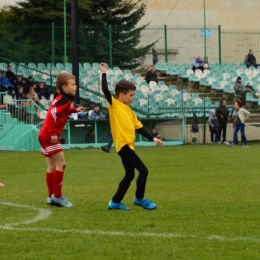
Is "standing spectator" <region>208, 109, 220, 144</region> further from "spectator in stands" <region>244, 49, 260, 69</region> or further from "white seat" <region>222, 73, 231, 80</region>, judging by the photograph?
"spectator in stands" <region>244, 49, 260, 69</region>

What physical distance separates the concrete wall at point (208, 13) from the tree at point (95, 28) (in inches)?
67.7

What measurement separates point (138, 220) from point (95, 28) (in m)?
33.9

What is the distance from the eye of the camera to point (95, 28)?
42.1m

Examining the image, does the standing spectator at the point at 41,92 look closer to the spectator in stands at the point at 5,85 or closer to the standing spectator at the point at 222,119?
the spectator in stands at the point at 5,85

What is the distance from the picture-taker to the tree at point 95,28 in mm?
41625

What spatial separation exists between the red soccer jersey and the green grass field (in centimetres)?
100

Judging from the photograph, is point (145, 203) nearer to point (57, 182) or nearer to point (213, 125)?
point (57, 182)

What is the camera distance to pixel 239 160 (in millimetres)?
20547

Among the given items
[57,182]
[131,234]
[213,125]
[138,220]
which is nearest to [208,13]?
[213,125]

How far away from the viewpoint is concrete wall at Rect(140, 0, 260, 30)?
5372 cm

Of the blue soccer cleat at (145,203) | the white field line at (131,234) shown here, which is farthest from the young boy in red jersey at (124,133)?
the white field line at (131,234)

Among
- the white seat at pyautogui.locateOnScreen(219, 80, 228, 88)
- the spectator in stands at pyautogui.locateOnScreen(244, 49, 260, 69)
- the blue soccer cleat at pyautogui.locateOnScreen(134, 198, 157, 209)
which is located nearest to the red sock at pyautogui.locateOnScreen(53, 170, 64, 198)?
the blue soccer cleat at pyautogui.locateOnScreen(134, 198, 157, 209)

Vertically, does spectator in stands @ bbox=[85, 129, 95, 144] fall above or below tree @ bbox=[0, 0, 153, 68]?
below

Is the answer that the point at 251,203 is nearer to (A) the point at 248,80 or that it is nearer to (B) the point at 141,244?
(B) the point at 141,244
